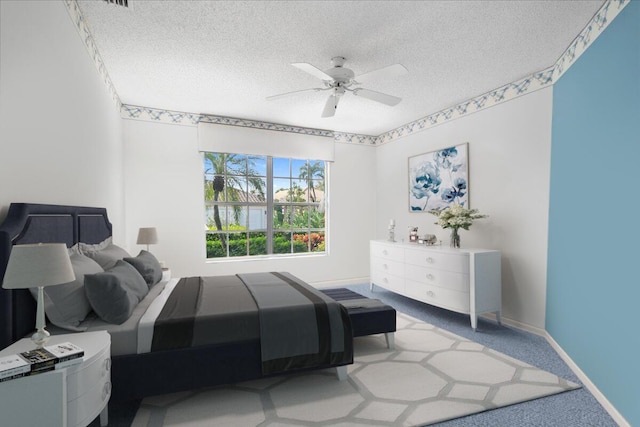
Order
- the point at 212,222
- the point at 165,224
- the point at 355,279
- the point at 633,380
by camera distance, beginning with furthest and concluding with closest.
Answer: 1. the point at 355,279
2. the point at 212,222
3. the point at 165,224
4. the point at 633,380

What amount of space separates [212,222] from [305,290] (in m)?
2.67

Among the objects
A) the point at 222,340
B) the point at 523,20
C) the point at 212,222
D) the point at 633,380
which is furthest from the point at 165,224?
the point at 633,380

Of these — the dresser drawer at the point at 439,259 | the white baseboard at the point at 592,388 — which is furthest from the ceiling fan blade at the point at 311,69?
the white baseboard at the point at 592,388

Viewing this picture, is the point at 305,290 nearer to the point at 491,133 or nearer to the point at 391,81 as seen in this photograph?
the point at 391,81

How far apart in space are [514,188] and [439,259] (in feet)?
3.69

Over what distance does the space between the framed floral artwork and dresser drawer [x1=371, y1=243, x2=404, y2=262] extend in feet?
2.48

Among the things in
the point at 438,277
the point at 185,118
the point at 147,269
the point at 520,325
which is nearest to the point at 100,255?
the point at 147,269

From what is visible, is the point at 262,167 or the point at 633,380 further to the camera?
the point at 262,167

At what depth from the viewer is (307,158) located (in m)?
5.34

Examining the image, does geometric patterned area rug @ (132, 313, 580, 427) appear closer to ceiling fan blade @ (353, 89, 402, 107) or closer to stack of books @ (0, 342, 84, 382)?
stack of books @ (0, 342, 84, 382)

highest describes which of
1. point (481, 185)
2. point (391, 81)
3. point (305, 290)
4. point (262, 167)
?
point (391, 81)

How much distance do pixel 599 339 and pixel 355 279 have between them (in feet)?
12.5

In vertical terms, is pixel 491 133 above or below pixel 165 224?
above

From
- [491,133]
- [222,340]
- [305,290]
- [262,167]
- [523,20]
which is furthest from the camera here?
[262,167]
